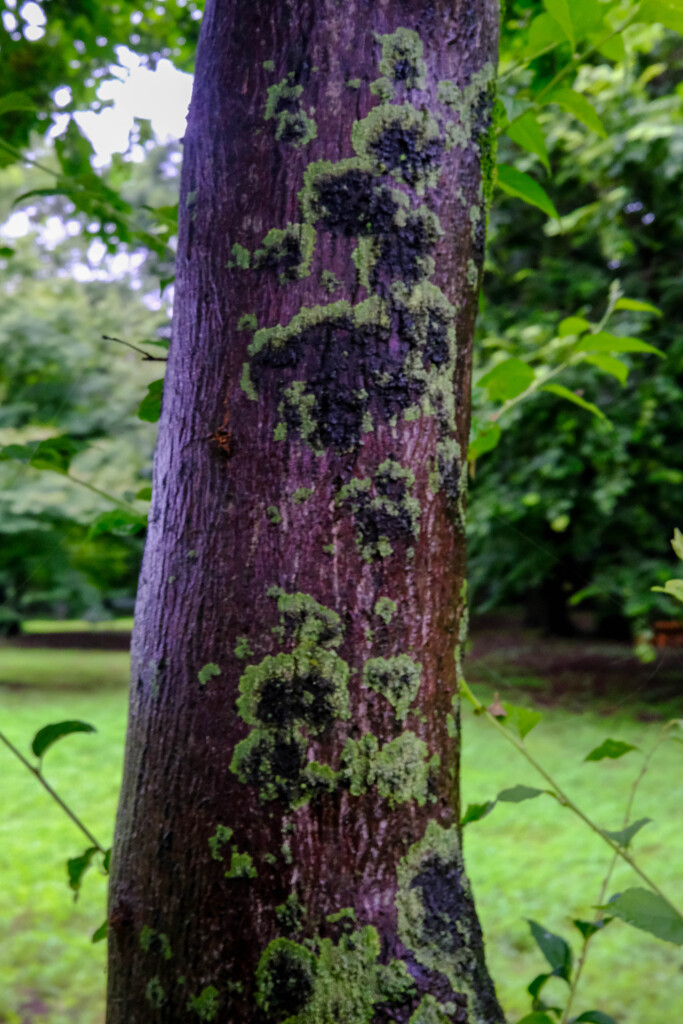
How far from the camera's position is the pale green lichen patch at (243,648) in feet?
2.23

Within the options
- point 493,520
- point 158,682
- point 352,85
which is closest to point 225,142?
point 352,85

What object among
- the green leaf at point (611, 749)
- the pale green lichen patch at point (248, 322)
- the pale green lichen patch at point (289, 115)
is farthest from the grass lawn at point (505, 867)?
the pale green lichen patch at point (289, 115)

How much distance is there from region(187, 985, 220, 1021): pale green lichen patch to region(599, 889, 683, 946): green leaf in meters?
0.54

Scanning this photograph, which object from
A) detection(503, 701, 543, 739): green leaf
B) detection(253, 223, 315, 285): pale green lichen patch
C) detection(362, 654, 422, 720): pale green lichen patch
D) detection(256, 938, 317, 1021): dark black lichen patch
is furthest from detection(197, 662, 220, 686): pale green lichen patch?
detection(503, 701, 543, 739): green leaf

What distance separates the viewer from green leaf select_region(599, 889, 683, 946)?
2.97 ft

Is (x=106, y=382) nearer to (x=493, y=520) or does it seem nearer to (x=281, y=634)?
(x=493, y=520)

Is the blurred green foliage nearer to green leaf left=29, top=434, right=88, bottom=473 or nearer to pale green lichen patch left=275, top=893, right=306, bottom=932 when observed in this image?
green leaf left=29, top=434, right=88, bottom=473

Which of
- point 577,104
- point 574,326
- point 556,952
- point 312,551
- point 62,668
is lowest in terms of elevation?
→ point 62,668

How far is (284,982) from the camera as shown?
63 centimetres

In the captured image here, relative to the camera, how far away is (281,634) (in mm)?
678

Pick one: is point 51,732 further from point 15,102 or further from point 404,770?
point 15,102

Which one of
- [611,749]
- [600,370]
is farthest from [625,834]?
[600,370]

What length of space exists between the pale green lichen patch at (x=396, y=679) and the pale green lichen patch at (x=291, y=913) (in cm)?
18

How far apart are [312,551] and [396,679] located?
146 millimetres
